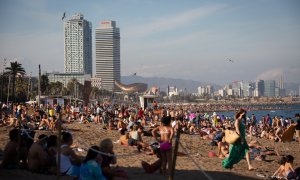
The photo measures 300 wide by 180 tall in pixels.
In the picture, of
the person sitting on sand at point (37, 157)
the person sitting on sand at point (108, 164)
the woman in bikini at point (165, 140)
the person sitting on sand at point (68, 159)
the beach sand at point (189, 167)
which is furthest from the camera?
the woman in bikini at point (165, 140)

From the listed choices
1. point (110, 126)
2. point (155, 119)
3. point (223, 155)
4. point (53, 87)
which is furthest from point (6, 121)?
point (53, 87)

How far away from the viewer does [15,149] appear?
9164 millimetres

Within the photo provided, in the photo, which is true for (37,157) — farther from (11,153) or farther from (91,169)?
(91,169)

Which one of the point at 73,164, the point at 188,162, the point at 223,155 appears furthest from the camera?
the point at 223,155

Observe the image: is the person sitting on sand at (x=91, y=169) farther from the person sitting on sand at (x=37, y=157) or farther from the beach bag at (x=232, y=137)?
the beach bag at (x=232, y=137)

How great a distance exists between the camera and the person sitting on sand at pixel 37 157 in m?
8.58

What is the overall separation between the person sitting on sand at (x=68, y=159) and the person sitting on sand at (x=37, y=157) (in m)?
0.51

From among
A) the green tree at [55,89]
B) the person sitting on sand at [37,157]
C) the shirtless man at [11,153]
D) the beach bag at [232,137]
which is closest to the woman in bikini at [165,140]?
the beach bag at [232,137]

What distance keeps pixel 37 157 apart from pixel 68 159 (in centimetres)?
80

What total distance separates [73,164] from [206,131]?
50.7 ft

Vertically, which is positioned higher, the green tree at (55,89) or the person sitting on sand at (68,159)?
the green tree at (55,89)

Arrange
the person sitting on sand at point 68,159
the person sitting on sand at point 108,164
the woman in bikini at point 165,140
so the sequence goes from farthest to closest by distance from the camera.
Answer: the woman in bikini at point 165,140 < the person sitting on sand at point 68,159 < the person sitting on sand at point 108,164

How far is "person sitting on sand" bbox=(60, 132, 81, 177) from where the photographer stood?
8320 mm

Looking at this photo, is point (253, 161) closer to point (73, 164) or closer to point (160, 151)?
point (160, 151)
